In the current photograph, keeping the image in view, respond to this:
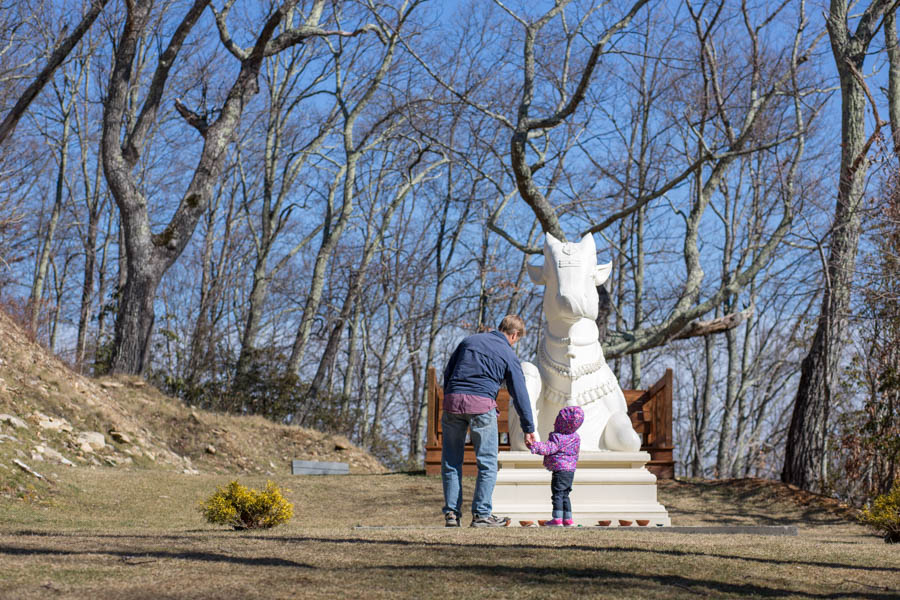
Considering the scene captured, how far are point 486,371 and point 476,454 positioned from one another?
2.15ft

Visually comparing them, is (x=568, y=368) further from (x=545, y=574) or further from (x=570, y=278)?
(x=545, y=574)

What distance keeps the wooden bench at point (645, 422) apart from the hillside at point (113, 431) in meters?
3.32

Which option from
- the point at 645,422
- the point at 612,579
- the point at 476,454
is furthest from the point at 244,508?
the point at 645,422

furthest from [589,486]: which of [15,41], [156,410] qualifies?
[15,41]

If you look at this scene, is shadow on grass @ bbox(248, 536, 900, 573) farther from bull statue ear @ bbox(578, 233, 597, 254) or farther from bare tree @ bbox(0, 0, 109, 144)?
bare tree @ bbox(0, 0, 109, 144)

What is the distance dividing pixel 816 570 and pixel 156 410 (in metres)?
13.1

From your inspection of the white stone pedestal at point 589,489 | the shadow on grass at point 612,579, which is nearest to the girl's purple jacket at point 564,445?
the white stone pedestal at point 589,489

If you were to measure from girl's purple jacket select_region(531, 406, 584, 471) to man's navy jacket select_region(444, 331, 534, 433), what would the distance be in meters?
0.46

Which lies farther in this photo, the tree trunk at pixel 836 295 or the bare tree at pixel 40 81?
the bare tree at pixel 40 81

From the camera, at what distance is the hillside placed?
12.0m

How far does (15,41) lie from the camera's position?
74.5 feet

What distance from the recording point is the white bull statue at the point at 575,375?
30.4ft

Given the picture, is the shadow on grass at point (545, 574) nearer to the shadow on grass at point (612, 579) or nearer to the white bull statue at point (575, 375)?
the shadow on grass at point (612, 579)

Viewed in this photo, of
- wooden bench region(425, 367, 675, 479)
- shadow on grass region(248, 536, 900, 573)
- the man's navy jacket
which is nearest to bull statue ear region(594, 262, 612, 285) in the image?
the man's navy jacket
